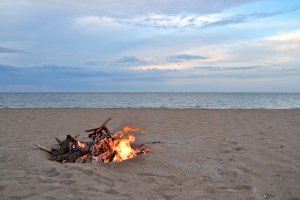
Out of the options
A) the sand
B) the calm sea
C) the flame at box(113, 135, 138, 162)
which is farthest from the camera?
the calm sea

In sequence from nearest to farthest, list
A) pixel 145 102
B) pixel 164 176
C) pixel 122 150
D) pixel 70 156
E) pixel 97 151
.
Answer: pixel 164 176 < pixel 70 156 < pixel 97 151 < pixel 122 150 < pixel 145 102

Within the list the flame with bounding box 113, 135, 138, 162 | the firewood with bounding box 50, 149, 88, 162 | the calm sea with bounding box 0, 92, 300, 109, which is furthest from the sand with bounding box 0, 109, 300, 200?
the calm sea with bounding box 0, 92, 300, 109

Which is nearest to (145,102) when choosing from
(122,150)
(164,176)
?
(122,150)

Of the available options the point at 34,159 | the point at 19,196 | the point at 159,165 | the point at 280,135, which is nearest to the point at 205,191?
the point at 159,165

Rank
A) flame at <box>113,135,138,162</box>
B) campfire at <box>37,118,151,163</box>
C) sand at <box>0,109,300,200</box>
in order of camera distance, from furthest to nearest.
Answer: flame at <box>113,135,138,162</box> < campfire at <box>37,118,151,163</box> < sand at <box>0,109,300,200</box>

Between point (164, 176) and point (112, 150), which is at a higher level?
point (112, 150)

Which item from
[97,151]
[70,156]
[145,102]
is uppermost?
[97,151]

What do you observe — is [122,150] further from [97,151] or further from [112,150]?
[97,151]

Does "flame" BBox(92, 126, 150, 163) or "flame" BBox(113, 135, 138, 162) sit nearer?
"flame" BBox(92, 126, 150, 163)

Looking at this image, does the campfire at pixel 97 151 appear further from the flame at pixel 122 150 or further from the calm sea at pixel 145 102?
the calm sea at pixel 145 102

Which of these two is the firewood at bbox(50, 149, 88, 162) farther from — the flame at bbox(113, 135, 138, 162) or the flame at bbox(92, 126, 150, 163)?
the flame at bbox(113, 135, 138, 162)

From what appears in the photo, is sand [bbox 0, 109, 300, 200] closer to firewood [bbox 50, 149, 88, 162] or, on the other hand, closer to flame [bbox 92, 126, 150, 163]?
flame [bbox 92, 126, 150, 163]

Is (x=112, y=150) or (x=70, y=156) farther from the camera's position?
(x=112, y=150)

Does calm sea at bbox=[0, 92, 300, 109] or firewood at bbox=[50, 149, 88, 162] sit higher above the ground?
firewood at bbox=[50, 149, 88, 162]
